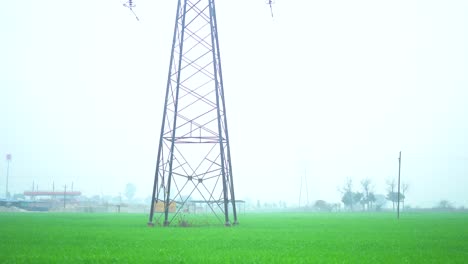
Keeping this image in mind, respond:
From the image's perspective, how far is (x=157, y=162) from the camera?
2911cm

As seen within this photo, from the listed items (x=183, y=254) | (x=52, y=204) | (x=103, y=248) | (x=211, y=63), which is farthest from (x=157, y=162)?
(x=52, y=204)

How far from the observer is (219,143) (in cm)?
2869

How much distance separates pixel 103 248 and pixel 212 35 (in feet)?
58.0

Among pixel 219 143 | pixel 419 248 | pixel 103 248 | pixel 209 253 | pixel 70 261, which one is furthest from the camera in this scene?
pixel 219 143

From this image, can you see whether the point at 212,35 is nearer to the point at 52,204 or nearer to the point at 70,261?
the point at 70,261

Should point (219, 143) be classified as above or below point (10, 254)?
above

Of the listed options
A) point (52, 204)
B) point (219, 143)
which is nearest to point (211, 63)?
point (219, 143)

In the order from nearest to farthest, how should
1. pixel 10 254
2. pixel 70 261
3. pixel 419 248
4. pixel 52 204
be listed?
pixel 70 261, pixel 10 254, pixel 419 248, pixel 52 204

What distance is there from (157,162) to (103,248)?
14047 mm

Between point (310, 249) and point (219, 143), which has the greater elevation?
point (219, 143)

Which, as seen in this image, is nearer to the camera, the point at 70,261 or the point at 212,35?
the point at 70,261

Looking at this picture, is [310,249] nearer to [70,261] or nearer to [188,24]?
[70,261]

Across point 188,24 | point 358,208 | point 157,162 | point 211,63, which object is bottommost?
point 358,208

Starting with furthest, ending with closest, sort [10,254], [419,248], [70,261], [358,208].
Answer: [358,208] < [419,248] < [10,254] < [70,261]
